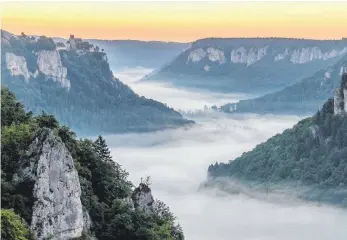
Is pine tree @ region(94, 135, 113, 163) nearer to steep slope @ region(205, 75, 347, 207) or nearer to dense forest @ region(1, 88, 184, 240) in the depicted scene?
dense forest @ region(1, 88, 184, 240)

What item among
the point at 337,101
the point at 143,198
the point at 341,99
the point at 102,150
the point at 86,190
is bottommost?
the point at 337,101

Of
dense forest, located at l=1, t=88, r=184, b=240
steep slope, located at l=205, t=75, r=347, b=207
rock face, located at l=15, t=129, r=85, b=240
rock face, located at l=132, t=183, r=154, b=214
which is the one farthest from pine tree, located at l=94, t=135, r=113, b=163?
steep slope, located at l=205, t=75, r=347, b=207

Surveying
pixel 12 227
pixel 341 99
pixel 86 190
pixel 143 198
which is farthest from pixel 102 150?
pixel 341 99

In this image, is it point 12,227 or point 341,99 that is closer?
point 12,227

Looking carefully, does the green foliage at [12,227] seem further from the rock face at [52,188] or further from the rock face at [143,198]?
the rock face at [143,198]

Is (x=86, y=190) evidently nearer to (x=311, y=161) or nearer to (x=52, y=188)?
(x=52, y=188)

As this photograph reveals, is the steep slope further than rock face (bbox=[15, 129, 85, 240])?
Yes
